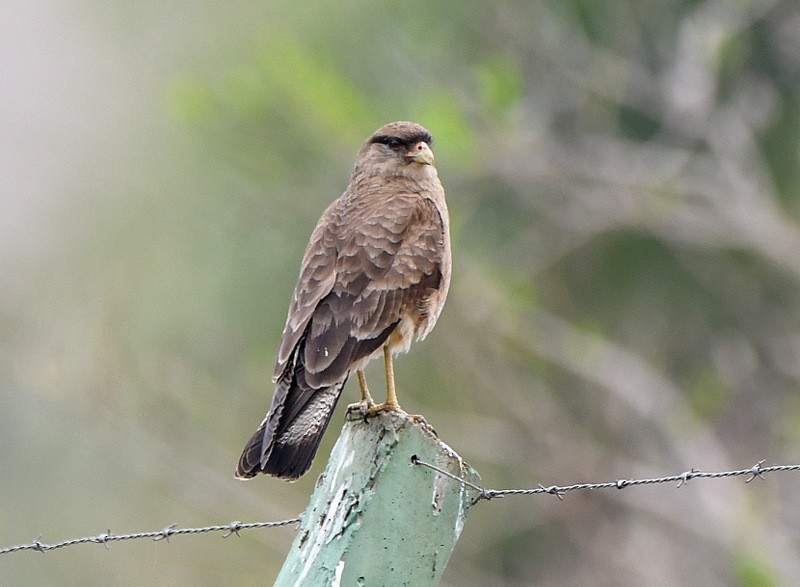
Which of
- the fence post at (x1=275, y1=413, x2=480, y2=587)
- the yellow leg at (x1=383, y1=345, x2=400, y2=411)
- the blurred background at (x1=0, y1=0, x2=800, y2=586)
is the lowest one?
the fence post at (x1=275, y1=413, x2=480, y2=587)

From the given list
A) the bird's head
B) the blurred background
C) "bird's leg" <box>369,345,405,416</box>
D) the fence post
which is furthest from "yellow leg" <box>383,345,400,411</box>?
the blurred background

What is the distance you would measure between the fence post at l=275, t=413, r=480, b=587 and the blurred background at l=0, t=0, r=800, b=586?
14.9 ft

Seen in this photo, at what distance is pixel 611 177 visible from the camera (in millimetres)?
9141

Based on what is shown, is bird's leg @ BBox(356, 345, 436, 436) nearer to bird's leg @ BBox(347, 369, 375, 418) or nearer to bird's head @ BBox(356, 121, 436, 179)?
bird's leg @ BBox(347, 369, 375, 418)

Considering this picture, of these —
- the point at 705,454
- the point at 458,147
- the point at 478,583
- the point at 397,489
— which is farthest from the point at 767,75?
the point at 397,489

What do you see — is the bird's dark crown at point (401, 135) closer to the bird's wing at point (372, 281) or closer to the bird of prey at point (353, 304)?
the bird of prey at point (353, 304)

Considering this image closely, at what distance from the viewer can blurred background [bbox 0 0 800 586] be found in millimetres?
9172

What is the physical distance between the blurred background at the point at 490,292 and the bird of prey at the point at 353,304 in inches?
114

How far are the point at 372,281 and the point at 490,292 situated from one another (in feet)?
15.7

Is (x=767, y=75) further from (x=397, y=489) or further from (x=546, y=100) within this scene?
(x=397, y=489)

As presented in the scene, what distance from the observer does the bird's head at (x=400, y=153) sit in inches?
206

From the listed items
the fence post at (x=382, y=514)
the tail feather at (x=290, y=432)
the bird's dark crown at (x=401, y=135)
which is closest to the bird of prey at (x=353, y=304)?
the tail feather at (x=290, y=432)

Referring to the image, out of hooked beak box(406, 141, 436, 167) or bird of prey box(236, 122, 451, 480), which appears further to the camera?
hooked beak box(406, 141, 436, 167)

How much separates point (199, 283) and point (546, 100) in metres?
2.99
